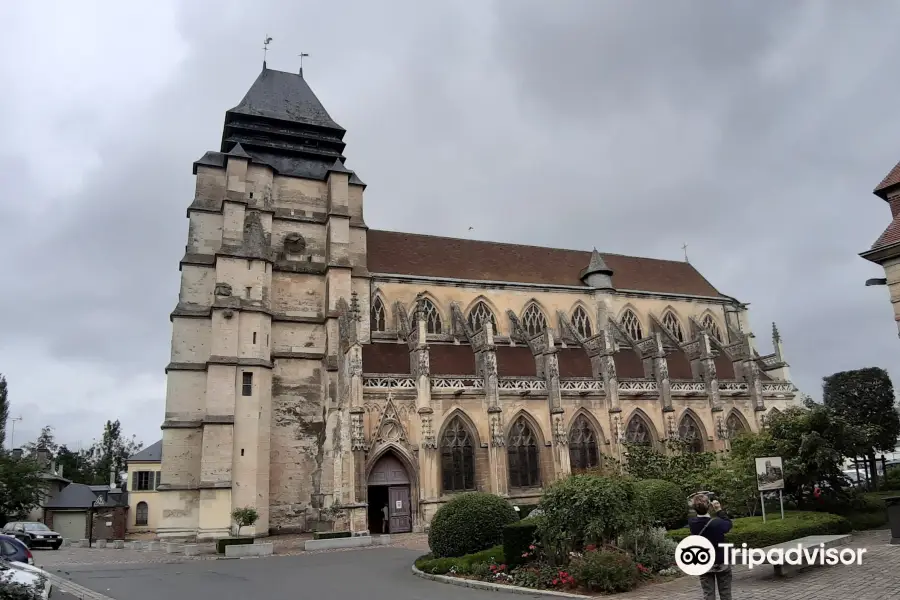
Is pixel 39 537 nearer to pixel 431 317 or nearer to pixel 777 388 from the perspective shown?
pixel 431 317

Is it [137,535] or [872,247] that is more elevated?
[872,247]

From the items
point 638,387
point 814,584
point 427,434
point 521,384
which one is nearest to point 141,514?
point 427,434

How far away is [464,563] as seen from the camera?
1367 centimetres

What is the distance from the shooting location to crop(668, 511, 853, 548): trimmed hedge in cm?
1277

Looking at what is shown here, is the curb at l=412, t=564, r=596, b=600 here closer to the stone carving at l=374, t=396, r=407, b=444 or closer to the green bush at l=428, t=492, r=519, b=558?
the green bush at l=428, t=492, r=519, b=558

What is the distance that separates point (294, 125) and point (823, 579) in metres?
31.4

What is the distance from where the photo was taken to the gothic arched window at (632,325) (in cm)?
3725

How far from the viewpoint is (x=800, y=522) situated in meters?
13.9

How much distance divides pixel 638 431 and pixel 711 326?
11927mm

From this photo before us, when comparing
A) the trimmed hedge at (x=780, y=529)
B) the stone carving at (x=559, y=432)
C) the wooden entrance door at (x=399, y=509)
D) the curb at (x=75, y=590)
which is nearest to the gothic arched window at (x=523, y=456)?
the stone carving at (x=559, y=432)

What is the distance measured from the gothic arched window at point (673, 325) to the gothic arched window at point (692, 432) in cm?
692

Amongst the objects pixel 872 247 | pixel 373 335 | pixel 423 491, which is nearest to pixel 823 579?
pixel 872 247

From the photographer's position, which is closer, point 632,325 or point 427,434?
point 427,434

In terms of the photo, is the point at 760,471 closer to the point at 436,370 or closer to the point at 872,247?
the point at 872,247
